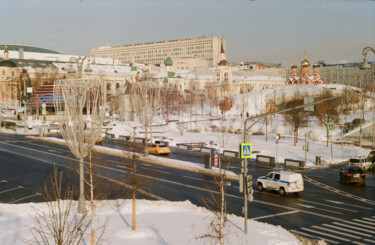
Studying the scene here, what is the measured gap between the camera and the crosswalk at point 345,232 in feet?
64.2

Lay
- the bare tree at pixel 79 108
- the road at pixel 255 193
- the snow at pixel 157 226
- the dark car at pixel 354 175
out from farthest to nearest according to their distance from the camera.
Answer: the dark car at pixel 354 175
the road at pixel 255 193
the bare tree at pixel 79 108
the snow at pixel 157 226

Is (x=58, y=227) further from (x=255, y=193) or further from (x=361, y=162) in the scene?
(x=361, y=162)

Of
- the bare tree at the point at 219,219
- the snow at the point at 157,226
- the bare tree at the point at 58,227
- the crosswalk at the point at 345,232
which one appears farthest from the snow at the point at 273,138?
the bare tree at the point at 58,227

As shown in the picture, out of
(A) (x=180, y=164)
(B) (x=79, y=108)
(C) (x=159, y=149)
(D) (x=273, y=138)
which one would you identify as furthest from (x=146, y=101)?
(D) (x=273, y=138)

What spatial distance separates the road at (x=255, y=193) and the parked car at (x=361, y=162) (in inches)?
48.2

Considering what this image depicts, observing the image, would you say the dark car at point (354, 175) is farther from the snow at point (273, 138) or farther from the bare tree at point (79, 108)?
the bare tree at point (79, 108)

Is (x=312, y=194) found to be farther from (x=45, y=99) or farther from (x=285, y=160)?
(x=45, y=99)

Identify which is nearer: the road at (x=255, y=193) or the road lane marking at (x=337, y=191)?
the road at (x=255, y=193)

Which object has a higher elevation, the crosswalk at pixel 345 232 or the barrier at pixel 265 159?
the crosswalk at pixel 345 232

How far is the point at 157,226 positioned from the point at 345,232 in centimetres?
967

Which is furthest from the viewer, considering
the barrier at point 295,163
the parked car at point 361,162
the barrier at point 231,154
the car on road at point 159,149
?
the car on road at point 159,149

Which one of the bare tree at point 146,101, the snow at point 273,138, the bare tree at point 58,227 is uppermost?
the bare tree at point 146,101

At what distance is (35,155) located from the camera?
161ft

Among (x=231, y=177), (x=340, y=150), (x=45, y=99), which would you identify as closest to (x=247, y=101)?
(x=45, y=99)
